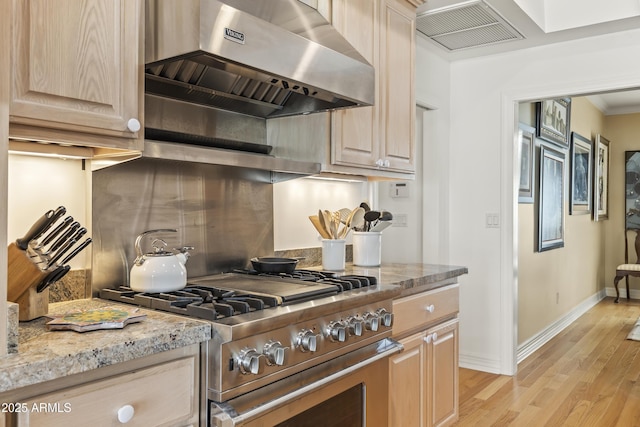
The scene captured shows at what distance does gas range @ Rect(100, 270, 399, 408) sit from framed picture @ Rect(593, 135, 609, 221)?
18.2 feet

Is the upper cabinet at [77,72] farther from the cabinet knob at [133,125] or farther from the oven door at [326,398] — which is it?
the oven door at [326,398]

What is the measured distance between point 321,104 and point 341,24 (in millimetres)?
393

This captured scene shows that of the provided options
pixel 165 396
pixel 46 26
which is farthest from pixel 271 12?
pixel 165 396

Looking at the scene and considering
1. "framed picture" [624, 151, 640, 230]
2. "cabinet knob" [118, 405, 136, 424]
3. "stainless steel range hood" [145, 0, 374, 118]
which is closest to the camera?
"cabinet knob" [118, 405, 136, 424]

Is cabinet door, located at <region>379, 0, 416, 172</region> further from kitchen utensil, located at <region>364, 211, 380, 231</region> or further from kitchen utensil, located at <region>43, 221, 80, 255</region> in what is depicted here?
kitchen utensil, located at <region>43, 221, 80, 255</region>

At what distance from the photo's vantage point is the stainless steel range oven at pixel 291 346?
1.33m

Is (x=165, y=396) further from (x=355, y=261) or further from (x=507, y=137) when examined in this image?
(x=507, y=137)

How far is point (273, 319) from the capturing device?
4.70 feet

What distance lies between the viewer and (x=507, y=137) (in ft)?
12.5

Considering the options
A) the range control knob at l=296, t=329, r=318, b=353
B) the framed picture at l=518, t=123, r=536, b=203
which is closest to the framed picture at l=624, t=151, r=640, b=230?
the framed picture at l=518, t=123, r=536, b=203

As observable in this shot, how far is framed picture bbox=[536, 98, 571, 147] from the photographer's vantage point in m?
4.50

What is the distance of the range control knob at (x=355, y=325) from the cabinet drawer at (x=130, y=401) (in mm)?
610

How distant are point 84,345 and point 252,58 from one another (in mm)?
946

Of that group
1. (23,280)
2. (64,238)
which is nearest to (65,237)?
(64,238)
